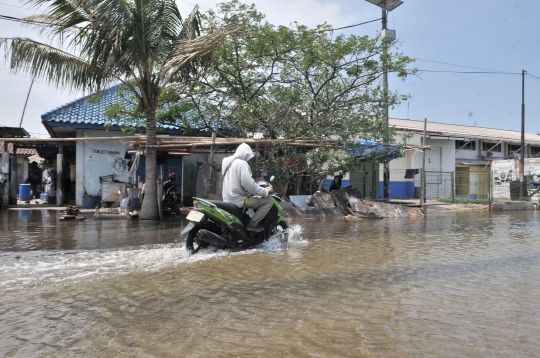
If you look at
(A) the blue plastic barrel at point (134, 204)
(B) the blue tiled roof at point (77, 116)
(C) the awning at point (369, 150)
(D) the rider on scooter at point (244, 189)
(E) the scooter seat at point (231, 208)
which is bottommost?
(A) the blue plastic barrel at point (134, 204)

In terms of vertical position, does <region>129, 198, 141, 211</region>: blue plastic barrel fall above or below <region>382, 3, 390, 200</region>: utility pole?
below

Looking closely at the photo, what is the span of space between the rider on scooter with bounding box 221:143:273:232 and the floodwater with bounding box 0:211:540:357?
69cm

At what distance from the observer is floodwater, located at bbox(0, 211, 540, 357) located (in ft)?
10.2

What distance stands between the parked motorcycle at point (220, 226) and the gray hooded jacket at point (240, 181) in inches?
8.4

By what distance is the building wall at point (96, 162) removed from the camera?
16.7 m

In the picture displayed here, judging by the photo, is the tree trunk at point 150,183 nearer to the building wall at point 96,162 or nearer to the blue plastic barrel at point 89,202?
the building wall at point 96,162

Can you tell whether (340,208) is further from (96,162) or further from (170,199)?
(96,162)

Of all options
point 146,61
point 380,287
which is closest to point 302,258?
point 380,287

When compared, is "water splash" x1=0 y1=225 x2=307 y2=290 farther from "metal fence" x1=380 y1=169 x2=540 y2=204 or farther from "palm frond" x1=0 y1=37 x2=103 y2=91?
"metal fence" x1=380 y1=169 x2=540 y2=204

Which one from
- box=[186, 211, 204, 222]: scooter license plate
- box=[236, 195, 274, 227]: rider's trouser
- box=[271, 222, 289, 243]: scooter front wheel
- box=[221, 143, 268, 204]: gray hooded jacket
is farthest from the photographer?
box=[271, 222, 289, 243]: scooter front wheel

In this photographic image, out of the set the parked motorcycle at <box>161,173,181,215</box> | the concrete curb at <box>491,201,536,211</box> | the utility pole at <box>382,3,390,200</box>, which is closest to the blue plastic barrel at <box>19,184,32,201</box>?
the parked motorcycle at <box>161,173,181,215</box>

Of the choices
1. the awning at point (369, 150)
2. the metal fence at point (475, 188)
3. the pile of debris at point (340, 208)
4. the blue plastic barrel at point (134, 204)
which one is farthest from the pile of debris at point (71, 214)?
the metal fence at point (475, 188)

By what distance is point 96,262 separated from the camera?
19.5ft

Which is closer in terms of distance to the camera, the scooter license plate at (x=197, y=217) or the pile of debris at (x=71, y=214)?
the scooter license plate at (x=197, y=217)
